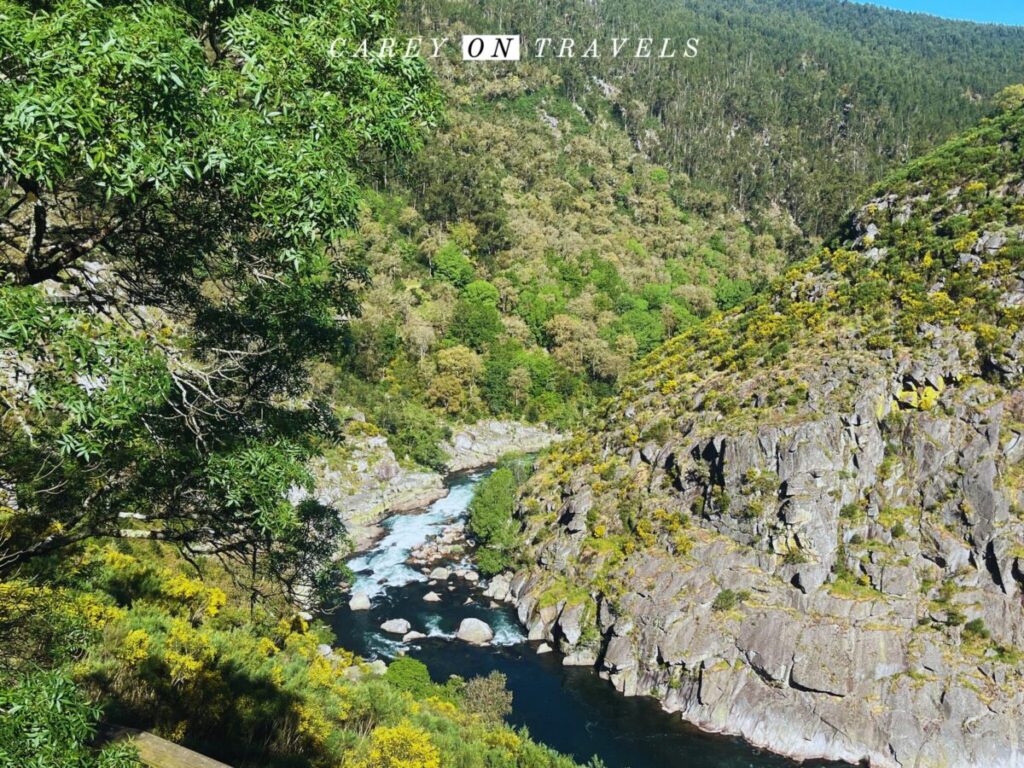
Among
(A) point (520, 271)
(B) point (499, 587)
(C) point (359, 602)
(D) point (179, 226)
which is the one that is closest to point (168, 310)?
(D) point (179, 226)

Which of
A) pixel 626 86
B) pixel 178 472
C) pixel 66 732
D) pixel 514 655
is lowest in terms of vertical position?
pixel 514 655

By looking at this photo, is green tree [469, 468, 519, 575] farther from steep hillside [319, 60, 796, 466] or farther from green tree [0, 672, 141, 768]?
green tree [0, 672, 141, 768]

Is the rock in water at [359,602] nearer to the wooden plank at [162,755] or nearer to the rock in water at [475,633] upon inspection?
the rock in water at [475,633]

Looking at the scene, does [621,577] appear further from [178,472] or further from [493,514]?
[178,472]

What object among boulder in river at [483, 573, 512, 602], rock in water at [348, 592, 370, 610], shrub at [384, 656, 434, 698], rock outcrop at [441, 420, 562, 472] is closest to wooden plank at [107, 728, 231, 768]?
shrub at [384, 656, 434, 698]

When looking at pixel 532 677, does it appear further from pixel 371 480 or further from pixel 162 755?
pixel 162 755

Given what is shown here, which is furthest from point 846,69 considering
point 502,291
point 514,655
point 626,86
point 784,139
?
point 514,655
